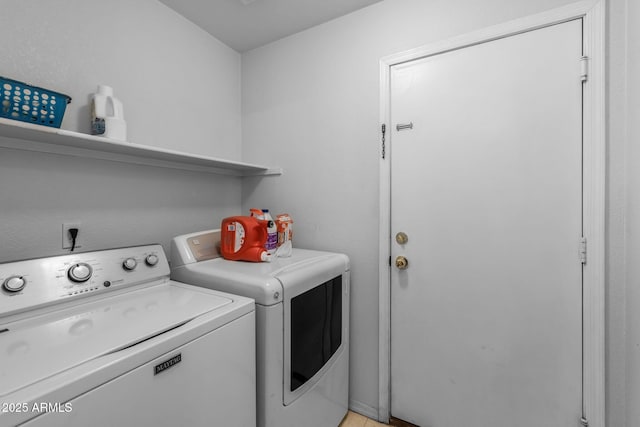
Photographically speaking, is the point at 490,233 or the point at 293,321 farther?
the point at 490,233

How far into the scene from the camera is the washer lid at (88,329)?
0.66 meters

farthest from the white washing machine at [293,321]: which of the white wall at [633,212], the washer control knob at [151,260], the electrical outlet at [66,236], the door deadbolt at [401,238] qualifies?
the white wall at [633,212]

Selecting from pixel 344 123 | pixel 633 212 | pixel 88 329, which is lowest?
pixel 88 329

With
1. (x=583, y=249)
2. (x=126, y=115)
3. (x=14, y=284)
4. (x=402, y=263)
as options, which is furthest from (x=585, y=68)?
(x=14, y=284)

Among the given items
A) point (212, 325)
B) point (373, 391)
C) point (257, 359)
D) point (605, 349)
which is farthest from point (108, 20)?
point (605, 349)

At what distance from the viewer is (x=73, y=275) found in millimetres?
1068

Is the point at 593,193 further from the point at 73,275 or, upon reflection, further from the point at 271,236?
the point at 73,275

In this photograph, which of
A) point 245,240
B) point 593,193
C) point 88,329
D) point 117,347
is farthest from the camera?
point 245,240

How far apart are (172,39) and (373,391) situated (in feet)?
8.53

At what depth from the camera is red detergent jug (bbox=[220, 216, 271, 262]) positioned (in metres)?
1.51

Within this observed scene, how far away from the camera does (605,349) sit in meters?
1.18

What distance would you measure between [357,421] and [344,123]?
1893mm

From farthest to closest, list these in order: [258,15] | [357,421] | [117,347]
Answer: [258,15]
[357,421]
[117,347]

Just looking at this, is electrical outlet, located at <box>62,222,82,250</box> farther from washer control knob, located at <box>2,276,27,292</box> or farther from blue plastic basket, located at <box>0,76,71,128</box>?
blue plastic basket, located at <box>0,76,71,128</box>
